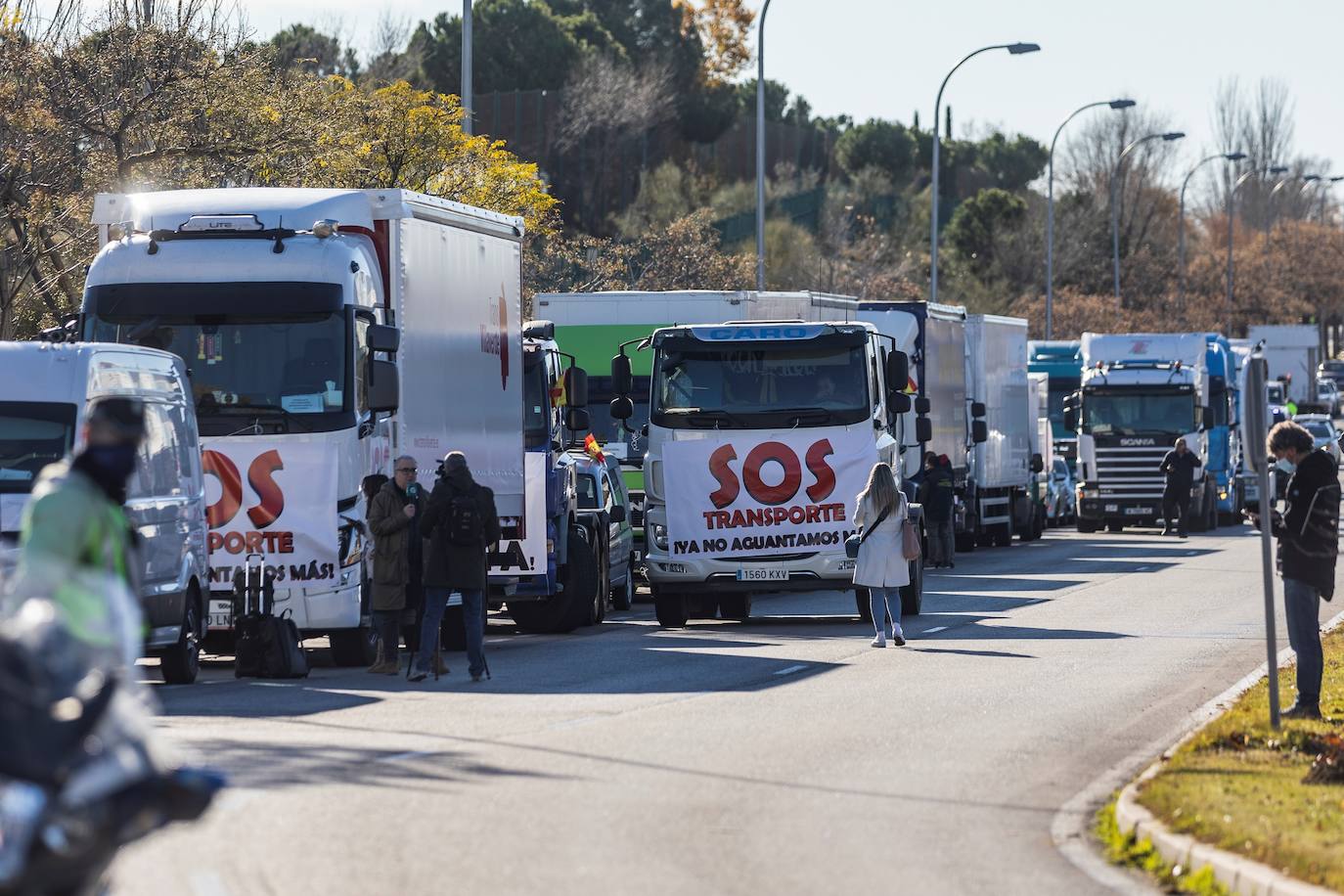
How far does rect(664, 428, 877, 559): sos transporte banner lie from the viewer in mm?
24641

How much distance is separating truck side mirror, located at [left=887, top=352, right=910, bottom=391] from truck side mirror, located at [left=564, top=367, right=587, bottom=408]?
3.27 meters

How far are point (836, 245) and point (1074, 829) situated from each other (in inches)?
2568

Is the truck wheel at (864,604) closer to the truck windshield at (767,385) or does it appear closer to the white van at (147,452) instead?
the truck windshield at (767,385)

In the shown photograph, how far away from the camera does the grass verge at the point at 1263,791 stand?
9.98 m

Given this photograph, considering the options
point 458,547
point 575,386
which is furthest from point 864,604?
point 458,547

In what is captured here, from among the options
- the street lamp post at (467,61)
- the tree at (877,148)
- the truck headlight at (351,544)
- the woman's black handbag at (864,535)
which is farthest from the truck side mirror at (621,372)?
the tree at (877,148)

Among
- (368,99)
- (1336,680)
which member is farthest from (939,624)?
(368,99)

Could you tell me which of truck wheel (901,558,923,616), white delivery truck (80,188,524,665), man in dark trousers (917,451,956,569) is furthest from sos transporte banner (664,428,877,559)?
man in dark trousers (917,451,956,569)

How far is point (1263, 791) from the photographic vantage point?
463 inches

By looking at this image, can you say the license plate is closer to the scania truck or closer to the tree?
the scania truck

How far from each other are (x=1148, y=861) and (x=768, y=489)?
1430 centimetres

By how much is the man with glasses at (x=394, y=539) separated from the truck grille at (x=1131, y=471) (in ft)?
100

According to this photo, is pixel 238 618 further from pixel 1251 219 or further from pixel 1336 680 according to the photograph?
pixel 1251 219

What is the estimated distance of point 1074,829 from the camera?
447 inches
